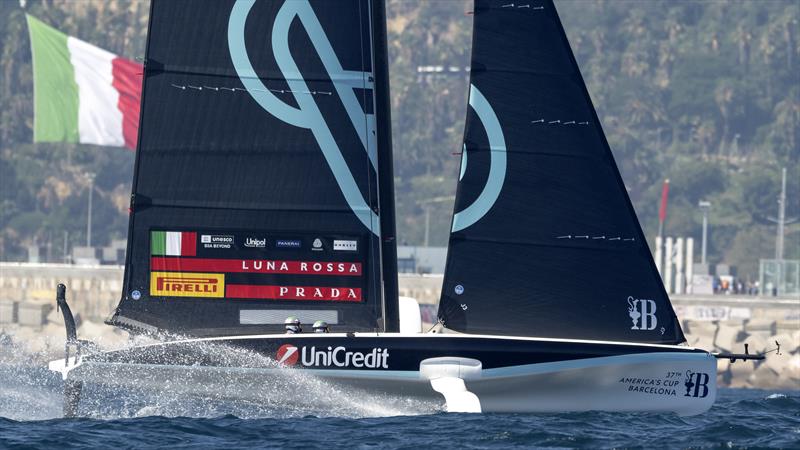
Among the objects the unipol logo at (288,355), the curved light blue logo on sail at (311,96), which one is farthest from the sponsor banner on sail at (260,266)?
the unipol logo at (288,355)

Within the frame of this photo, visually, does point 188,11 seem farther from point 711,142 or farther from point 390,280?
point 711,142

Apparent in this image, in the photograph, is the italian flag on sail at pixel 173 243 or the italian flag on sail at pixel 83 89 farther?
the italian flag on sail at pixel 83 89

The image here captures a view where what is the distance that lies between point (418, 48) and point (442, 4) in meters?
10.6

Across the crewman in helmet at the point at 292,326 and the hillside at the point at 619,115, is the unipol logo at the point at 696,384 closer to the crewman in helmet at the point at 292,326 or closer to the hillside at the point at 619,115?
the crewman in helmet at the point at 292,326

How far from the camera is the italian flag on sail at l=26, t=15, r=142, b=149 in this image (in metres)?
57.7

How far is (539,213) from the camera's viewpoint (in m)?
21.7

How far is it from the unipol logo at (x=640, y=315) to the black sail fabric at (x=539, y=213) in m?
0.02

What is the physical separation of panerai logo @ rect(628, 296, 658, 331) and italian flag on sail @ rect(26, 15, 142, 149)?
125 feet

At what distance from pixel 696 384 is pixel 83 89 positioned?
39747mm

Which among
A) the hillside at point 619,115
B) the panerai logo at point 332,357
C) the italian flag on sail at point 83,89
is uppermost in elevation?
the hillside at point 619,115

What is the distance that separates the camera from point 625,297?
2161cm

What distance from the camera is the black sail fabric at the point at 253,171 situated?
2202cm

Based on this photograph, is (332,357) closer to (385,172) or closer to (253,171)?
(385,172)

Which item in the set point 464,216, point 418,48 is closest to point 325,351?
point 464,216
